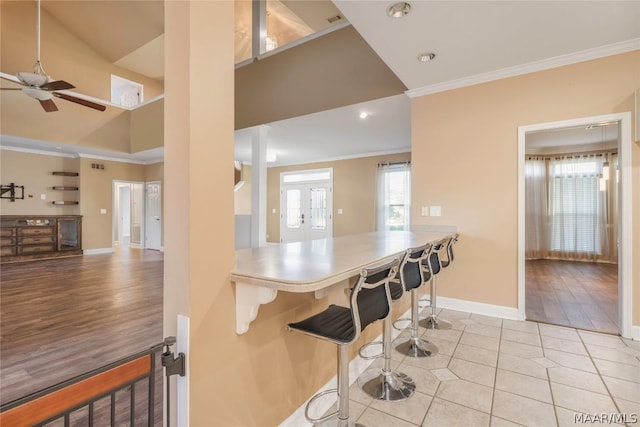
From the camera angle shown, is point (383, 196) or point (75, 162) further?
point (75, 162)

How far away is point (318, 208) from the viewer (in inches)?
324

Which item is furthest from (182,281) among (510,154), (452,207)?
(510,154)

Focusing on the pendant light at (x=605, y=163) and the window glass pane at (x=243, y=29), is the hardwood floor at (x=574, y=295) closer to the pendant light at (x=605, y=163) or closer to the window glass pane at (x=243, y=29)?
the pendant light at (x=605, y=163)

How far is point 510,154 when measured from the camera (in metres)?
3.21

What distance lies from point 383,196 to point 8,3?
8.75 meters

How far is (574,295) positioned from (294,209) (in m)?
6.37

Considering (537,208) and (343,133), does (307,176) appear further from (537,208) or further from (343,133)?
(537,208)

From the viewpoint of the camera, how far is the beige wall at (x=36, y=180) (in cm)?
681

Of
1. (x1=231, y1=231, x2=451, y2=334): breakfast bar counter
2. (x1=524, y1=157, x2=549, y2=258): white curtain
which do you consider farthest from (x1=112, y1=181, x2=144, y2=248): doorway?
(x1=524, y1=157, x2=549, y2=258): white curtain

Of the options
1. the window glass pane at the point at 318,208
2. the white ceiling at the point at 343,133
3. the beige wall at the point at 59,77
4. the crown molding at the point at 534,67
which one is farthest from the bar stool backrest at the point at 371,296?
the beige wall at the point at 59,77

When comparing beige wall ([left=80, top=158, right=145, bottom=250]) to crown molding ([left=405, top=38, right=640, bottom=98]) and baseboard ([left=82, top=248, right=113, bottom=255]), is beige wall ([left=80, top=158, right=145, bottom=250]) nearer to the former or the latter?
baseboard ([left=82, top=248, right=113, bottom=255])

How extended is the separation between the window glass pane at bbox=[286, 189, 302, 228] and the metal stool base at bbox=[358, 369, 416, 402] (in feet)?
21.6

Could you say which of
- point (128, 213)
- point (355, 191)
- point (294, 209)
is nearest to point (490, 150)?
point (355, 191)

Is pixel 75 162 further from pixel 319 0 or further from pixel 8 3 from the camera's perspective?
pixel 319 0
